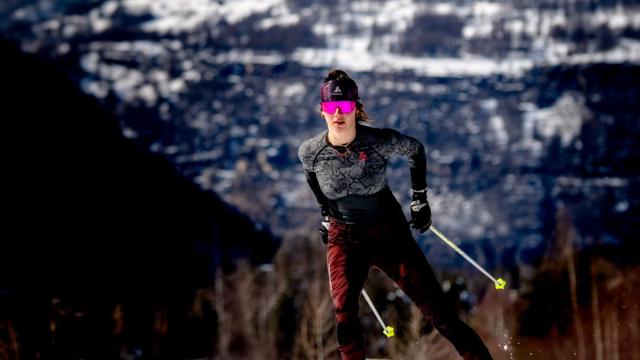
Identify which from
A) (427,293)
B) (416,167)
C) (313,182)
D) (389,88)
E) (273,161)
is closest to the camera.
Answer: (427,293)

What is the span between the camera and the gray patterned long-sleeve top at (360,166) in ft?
8.27

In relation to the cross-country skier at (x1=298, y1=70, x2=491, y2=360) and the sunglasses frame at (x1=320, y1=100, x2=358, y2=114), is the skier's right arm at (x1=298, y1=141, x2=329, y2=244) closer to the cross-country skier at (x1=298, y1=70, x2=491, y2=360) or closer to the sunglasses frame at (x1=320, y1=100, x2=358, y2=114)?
the cross-country skier at (x1=298, y1=70, x2=491, y2=360)

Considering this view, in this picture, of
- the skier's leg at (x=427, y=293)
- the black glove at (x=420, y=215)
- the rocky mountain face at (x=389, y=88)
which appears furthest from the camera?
the rocky mountain face at (x=389, y=88)

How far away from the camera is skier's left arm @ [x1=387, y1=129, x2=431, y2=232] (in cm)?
251

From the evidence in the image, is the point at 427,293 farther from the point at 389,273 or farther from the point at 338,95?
the point at 338,95

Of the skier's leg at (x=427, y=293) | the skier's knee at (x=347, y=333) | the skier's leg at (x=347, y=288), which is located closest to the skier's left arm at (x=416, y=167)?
the skier's leg at (x=427, y=293)

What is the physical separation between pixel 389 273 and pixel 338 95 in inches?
28.1

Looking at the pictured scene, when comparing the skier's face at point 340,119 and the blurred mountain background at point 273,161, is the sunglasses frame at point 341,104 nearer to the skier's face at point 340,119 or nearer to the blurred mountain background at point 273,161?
the skier's face at point 340,119

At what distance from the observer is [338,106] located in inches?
97.0

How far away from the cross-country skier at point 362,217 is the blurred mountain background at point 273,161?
4.69 m

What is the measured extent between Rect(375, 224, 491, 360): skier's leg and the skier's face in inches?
17.9

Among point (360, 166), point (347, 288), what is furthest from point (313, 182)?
point (347, 288)

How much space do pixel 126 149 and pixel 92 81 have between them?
116cm

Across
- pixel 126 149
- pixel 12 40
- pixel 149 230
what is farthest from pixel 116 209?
pixel 12 40
